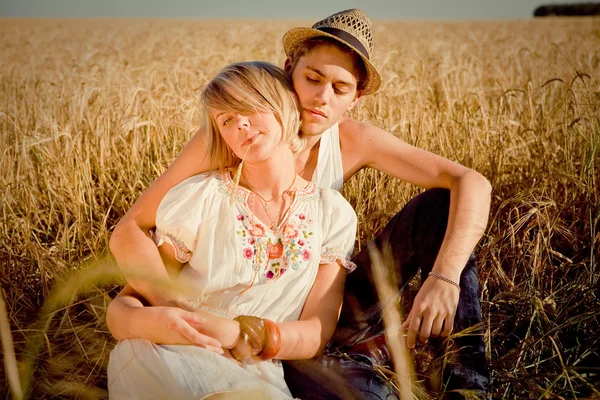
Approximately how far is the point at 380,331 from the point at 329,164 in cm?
66

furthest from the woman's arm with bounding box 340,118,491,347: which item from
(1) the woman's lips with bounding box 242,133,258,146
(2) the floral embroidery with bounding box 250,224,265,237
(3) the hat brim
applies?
(1) the woman's lips with bounding box 242,133,258,146

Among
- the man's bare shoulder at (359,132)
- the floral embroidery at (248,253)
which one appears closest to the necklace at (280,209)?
the floral embroidery at (248,253)

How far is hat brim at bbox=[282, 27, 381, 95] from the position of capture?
207 cm

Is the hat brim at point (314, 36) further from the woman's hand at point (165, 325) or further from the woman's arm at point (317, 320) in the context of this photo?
the woman's hand at point (165, 325)

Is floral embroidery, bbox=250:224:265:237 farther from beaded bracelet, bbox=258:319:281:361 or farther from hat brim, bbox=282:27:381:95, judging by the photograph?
hat brim, bbox=282:27:381:95

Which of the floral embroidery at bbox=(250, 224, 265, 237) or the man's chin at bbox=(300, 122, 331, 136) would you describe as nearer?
the floral embroidery at bbox=(250, 224, 265, 237)

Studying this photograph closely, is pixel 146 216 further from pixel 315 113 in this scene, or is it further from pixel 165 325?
pixel 315 113

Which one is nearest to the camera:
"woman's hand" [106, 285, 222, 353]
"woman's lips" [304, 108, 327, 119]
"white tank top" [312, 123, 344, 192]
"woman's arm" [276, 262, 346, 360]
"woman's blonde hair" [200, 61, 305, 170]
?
"woman's hand" [106, 285, 222, 353]

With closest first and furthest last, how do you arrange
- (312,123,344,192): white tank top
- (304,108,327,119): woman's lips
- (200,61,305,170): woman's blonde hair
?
(200,61,305,170): woman's blonde hair, (304,108,327,119): woman's lips, (312,123,344,192): white tank top

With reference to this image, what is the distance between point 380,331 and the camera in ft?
7.29

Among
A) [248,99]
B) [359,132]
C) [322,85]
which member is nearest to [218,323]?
[248,99]

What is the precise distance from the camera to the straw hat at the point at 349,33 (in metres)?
2.08

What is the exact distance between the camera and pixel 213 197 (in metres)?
1.88

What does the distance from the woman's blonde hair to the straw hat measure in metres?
0.20
